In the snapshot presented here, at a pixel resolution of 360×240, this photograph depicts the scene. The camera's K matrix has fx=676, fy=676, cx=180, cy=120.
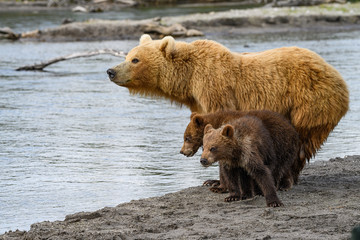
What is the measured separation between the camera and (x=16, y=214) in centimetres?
652

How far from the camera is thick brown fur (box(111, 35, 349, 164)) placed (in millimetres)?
7035

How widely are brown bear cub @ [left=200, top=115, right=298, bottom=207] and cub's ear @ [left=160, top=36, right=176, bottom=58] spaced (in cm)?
135

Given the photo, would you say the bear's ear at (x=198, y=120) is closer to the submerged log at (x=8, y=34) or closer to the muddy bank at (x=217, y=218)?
the muddy bank at (x=217, y=218)

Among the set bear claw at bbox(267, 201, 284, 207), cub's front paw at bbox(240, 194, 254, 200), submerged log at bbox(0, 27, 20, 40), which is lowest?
submerged log at bbox(0, 27, 20, 40)

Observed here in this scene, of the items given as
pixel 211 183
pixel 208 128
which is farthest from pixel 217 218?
pixel 211 183

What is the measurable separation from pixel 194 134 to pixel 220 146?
75cm

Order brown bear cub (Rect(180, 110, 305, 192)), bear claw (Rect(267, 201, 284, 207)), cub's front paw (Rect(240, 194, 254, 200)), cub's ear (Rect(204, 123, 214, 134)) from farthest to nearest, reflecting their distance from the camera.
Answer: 1. brown bear cub (Rect(180, 110, 305, 192))
2. cub's front paw (Rect(240, 194, 254, 200))
3. cub's ear (Rect(204, 123, 214, 134))
4. bear claw (Rect(267, 201, 284, 207))

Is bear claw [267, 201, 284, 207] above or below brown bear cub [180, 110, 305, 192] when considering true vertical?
below

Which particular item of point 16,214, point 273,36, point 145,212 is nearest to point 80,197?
point 16,214

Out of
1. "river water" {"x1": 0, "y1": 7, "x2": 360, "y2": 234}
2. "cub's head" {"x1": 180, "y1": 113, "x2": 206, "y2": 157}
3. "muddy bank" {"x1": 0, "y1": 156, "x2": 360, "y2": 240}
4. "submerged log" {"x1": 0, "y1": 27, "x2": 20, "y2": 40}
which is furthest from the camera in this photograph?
"submerged log" {"x1": 0, "y1": 27, "x2": 20, "y2": 40}

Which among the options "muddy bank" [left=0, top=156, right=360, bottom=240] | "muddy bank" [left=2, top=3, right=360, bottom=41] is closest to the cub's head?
"muddy bank" [left=0, top=156, right=360, bottom=240]

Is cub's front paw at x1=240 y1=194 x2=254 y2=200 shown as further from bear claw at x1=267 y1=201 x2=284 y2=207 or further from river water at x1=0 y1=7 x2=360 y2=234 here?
river water at x1=0 y1=7 x2=360 y2=234

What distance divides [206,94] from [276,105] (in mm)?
752

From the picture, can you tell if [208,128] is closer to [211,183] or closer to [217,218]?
[217,218]
